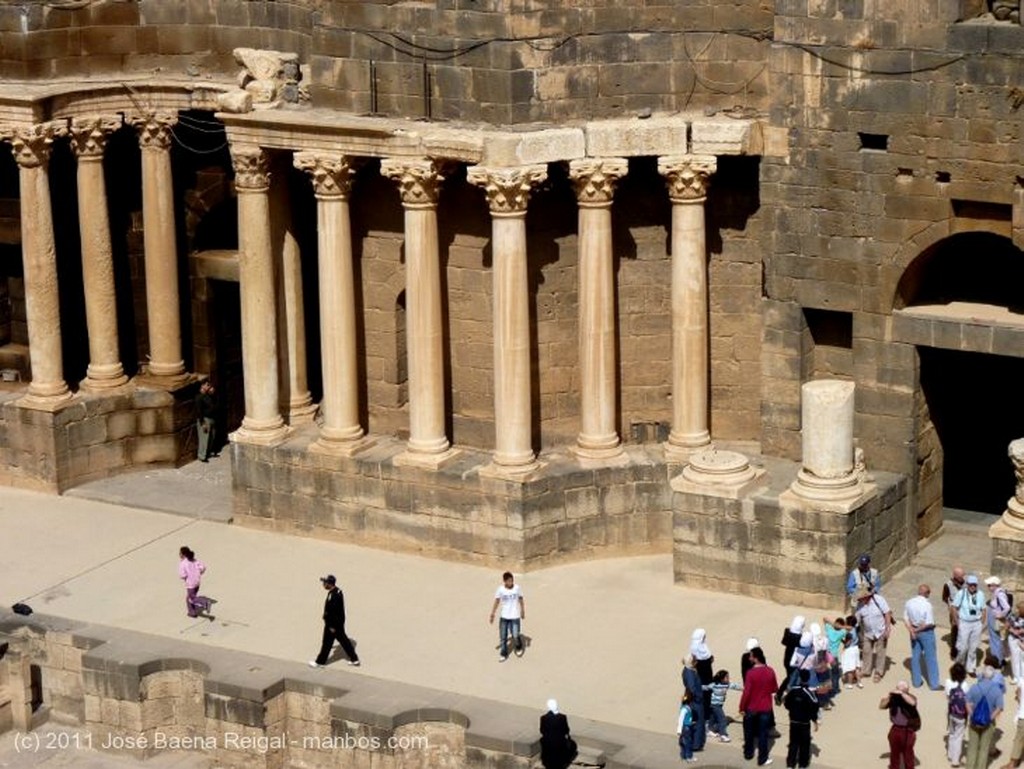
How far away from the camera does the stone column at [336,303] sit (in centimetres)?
4872

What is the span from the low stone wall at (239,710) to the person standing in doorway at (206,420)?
332 inches

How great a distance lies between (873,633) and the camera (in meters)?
43.1

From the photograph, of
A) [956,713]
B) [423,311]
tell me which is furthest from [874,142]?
[956,713]

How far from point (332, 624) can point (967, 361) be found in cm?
1175

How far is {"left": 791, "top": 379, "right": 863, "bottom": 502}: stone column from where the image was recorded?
45688mm

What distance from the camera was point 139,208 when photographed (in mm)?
54844

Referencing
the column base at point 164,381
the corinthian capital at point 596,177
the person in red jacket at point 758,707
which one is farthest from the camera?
the column base at point 164,381

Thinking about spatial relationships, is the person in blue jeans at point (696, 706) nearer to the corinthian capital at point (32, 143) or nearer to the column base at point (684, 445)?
the column base at point (684, 445)

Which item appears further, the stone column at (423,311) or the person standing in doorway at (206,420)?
the person standing in doorway at (206,420)

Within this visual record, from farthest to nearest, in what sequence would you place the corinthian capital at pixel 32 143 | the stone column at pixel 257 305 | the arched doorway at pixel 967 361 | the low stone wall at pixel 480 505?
the corinthian capital at pixel 32 143 → the stone column at pixel 257 305 → the low stone wall at pixel 480 505 → the arched doorway at pixel 967 361

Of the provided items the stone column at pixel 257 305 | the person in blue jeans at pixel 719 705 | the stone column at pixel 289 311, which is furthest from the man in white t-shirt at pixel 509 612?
the stone column at pixel 289 311

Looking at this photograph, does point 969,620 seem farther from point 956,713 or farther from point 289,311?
point 289,311

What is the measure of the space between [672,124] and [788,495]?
20.2ft

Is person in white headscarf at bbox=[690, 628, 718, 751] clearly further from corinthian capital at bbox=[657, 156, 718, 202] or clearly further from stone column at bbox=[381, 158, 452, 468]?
corinthian capital at bbox=[657, 156, 718, 202]
